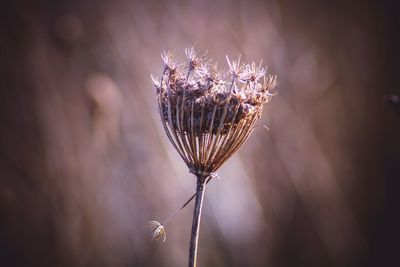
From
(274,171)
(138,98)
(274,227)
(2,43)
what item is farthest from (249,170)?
(2,43)

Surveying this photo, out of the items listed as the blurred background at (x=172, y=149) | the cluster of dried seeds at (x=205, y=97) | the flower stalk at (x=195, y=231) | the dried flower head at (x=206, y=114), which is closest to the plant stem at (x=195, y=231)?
the flower stalk at (x=195, y=231)

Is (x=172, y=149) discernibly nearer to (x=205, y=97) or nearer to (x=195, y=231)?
(x=205, y=97)

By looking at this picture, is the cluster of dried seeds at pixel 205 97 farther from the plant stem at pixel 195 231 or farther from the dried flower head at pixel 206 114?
the plant stem at pixel 195 231

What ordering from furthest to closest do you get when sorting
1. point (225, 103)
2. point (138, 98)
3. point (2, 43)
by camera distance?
1. point (138, 98)
2. point (2, 43)
3. point (225, 103)

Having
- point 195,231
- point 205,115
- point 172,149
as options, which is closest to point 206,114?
point 205,115

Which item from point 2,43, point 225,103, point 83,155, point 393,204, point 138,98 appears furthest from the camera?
point 393,204

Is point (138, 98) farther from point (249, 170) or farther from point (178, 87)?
point (178, 87)

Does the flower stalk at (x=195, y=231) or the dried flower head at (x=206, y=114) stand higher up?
the dried flower head at (x=206, y=114)
